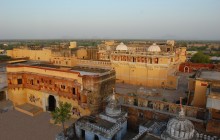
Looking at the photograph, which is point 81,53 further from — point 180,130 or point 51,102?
point 180,130

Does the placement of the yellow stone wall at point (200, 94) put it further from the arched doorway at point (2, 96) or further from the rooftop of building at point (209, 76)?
the arched doorway at point (2, 96)

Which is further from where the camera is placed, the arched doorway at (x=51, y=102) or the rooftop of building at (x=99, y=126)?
the arched doorway at (x=51, y=102)

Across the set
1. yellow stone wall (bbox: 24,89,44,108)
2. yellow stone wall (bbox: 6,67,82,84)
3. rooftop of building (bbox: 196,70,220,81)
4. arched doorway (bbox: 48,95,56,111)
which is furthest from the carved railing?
yellow stone wall (bbox: 24,89,44,108)

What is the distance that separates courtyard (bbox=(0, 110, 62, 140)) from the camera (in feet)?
69.6

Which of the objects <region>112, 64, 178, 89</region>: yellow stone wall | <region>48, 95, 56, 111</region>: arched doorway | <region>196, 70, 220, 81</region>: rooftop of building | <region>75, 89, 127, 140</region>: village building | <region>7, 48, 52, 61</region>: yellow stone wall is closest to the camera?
<region>75, 89, 127, 140</region>: village building

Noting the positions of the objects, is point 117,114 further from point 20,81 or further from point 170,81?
point 170,81

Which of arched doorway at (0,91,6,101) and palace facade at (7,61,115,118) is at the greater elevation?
palace facade at (7,61,115,118)

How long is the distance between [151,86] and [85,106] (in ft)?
74.0

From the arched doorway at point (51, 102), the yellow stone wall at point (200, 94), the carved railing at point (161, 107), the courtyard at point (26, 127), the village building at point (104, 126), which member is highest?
the yellow stone wall at point (200, 94)

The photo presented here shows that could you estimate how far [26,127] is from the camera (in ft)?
76.1

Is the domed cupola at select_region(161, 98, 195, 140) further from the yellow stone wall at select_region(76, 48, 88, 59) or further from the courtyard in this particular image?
the yellow stone wall at select_region(76, 48, 88, 59)

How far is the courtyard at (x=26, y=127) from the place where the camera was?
21.2 m

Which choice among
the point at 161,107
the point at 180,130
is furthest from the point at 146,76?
the point at 180,130

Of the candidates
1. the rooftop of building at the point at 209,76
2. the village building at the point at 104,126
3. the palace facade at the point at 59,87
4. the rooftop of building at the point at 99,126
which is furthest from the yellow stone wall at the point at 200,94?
the palace facade at the point at 59,87
